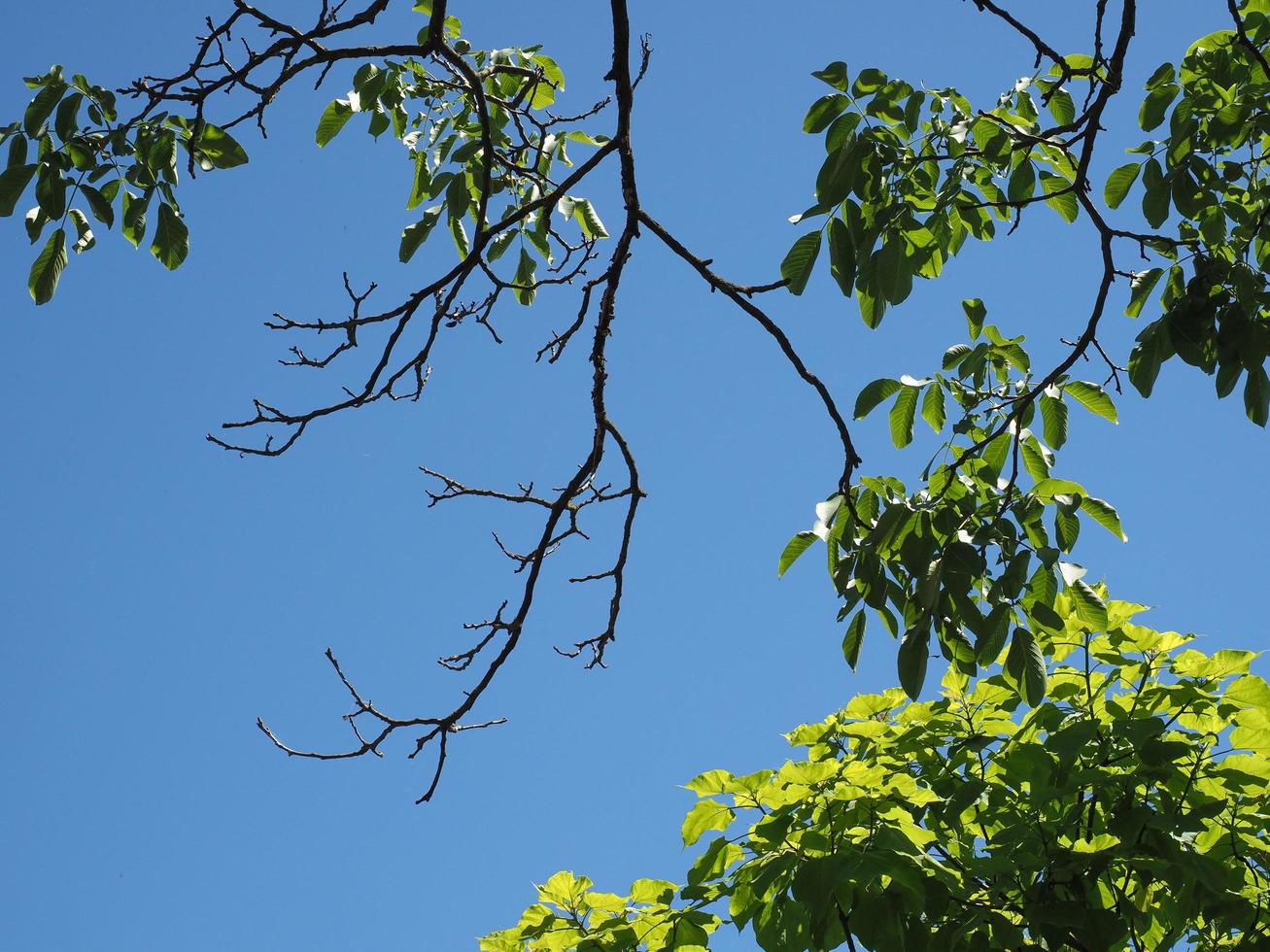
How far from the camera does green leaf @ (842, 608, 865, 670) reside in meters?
3.24

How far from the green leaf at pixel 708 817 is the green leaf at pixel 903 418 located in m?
1.35

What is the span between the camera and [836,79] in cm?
312

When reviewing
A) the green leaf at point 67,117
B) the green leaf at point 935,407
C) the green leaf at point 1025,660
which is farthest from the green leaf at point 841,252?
the green leaf at point 67,117

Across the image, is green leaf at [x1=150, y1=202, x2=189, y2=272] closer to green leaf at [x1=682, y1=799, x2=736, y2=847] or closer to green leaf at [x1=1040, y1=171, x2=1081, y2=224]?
green leaf at [x1=682, y1=799, x2=736, y2=847]

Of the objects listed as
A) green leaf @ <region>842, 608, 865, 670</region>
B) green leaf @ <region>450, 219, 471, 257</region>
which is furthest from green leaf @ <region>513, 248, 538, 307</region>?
green leaf @ <region>842, 608, 865, 670</region>

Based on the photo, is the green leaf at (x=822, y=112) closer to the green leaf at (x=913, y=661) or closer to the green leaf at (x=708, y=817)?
the green leaf at (x=913, y=661)

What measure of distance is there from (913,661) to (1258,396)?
131 cm

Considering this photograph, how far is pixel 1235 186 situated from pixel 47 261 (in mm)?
3815

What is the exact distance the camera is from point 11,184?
9.36ft

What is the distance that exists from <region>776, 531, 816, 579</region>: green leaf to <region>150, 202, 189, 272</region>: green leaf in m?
1.86

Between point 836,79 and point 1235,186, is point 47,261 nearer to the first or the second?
point 836,79

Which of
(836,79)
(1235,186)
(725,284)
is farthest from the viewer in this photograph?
(1235,186)

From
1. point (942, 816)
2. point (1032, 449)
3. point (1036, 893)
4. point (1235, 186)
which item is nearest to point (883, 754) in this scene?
point (942, 816)

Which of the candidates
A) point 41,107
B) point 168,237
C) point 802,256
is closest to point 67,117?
point 41,107
